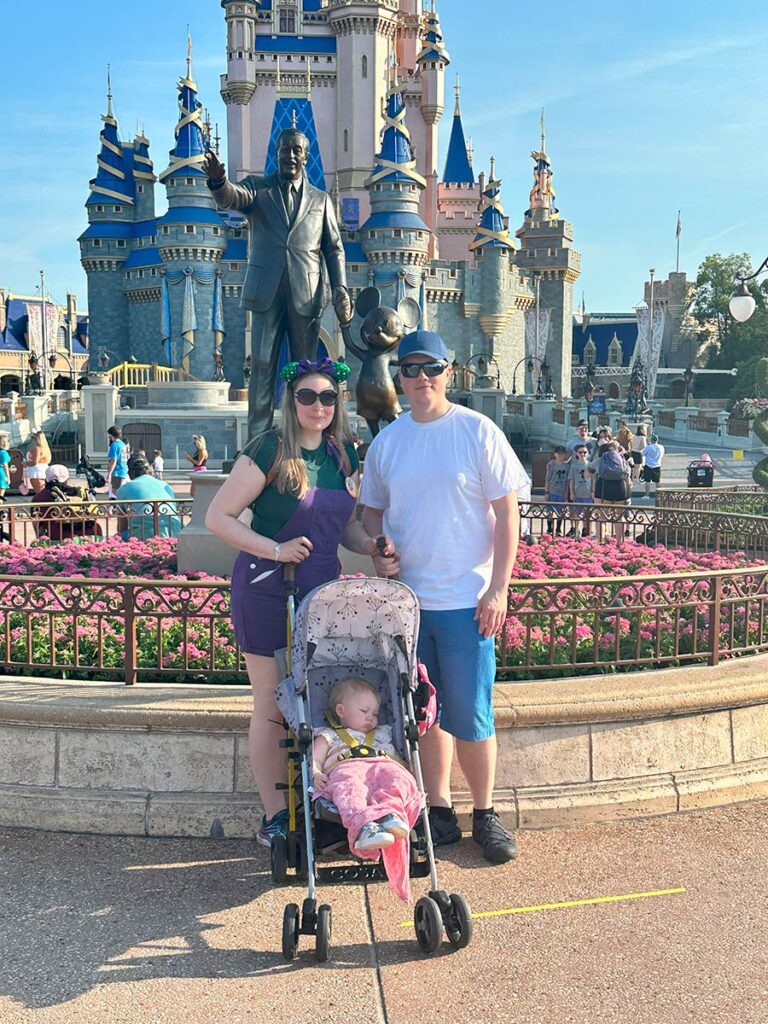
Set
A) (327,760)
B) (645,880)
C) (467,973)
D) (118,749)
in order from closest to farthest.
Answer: (467,973)
(327,760)
(645,880)
(118,749)

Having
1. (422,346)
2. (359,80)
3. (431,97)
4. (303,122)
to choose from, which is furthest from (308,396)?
(431,97)

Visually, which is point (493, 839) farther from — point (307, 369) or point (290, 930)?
point (307, 369)

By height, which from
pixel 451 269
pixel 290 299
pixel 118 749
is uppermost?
pixel 451 269

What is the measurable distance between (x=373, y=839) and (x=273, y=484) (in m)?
1.30

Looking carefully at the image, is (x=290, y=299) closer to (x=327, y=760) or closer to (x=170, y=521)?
(x=170, y=521)

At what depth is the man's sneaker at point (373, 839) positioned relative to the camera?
9.52ft

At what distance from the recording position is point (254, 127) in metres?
52.9

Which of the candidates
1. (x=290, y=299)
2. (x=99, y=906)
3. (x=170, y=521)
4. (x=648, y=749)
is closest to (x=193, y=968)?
(x=99, y=906)

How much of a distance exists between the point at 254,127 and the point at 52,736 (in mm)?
53481

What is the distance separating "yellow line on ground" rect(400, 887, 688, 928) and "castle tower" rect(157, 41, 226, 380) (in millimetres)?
45070

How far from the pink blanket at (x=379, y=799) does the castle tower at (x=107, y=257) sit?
5025 centimetres

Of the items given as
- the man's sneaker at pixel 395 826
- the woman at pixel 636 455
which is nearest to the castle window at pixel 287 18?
the woman at pixel 636 455

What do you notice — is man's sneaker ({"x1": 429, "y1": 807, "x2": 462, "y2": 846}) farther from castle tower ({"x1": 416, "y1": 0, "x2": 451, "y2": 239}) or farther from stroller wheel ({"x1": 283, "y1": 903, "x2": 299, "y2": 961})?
castle tower ({"x1": 416, "y1": 0, "x2": 451, "y2": 239})

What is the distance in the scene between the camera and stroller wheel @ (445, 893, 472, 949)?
3.02 meters
